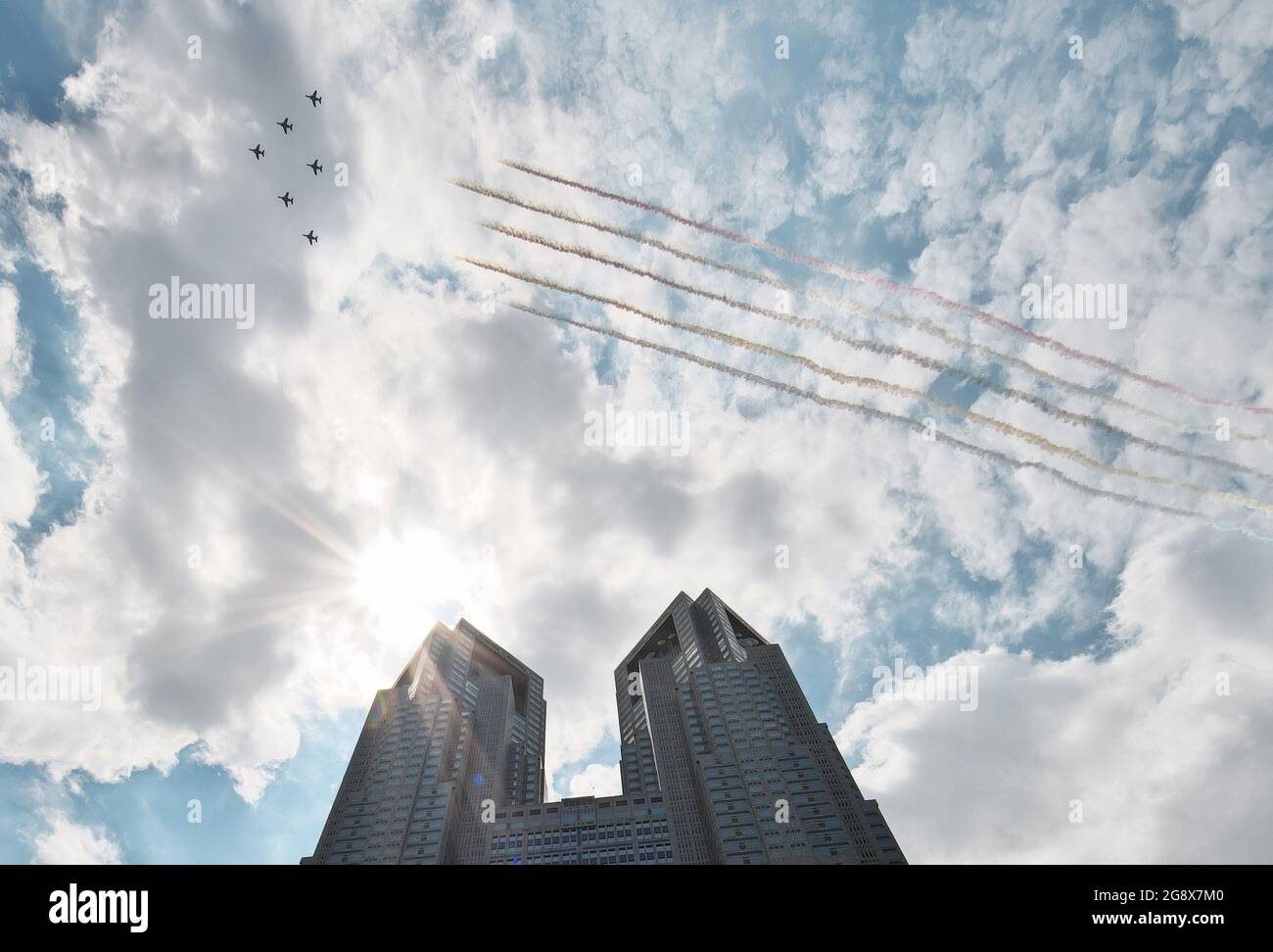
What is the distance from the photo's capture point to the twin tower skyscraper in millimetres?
112375

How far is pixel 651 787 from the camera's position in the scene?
499 ft

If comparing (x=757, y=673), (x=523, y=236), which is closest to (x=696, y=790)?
(x=757, y=673)

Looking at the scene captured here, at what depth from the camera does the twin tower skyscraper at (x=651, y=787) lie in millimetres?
112375
